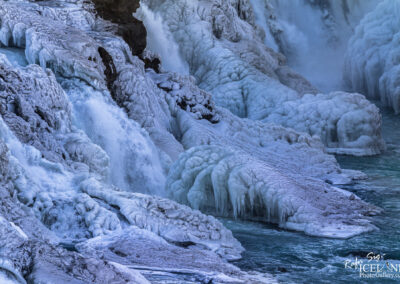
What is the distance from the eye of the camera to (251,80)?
18.7 metres

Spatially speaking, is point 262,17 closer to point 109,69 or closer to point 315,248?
point 109,69

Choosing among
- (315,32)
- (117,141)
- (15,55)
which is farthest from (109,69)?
(315,32)

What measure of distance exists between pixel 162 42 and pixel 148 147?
24.6ft

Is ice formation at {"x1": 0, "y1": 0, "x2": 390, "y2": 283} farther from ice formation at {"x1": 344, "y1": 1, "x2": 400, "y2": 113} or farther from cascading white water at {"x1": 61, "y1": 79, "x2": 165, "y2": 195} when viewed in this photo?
ice formation at {"x1": 344, "y1": 1, "x2": 400, "y2": 113}

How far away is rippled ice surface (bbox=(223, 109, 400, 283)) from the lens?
303 inches

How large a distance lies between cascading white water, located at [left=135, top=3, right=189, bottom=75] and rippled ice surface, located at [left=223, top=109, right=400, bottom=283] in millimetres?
8046

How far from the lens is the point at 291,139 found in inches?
583

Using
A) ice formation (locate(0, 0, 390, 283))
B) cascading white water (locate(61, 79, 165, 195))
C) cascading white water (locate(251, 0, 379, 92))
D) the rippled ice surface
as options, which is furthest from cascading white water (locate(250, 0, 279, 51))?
the rippled ice surface

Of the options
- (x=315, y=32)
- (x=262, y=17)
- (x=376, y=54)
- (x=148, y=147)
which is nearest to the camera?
(x=148, y=147)

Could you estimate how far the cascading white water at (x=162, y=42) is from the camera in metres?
19.0

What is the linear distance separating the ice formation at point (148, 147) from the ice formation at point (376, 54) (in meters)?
3.81

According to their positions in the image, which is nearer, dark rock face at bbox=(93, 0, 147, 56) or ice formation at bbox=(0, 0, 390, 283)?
ice formation at bbox=(0, 0, 390, 283)

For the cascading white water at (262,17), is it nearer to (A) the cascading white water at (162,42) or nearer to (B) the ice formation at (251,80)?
(B) the ice formation at (251,80)

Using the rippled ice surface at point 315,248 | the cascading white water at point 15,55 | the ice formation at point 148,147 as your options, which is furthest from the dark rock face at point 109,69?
the rippled ice surface at point 315,248
